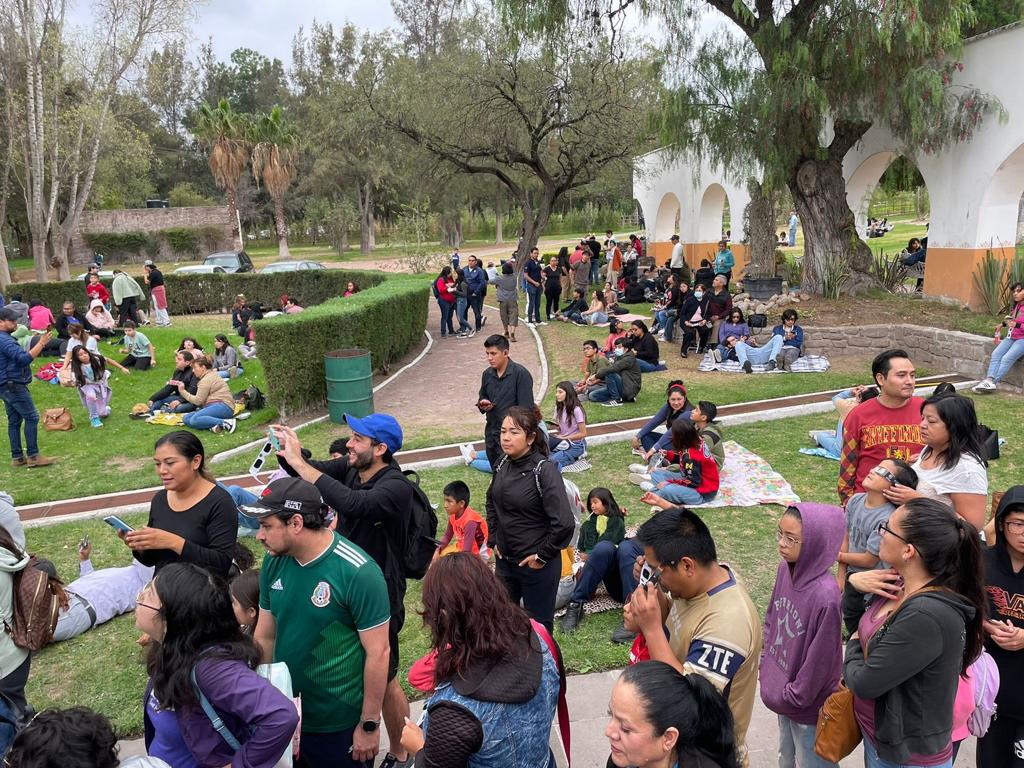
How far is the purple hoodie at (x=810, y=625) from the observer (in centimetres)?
279

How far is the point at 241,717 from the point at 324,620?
0.49m

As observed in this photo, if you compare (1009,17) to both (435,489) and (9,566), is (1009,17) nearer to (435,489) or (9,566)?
(435,489)

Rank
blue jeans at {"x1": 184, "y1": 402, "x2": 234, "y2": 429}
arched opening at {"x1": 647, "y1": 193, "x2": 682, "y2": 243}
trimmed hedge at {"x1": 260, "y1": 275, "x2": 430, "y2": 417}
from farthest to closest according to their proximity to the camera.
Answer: arched opening at {"x1": 647, "y1": 193, "x2": 682, "y2": 243}, blue jeans at {"x1": 184, "y1": 402, "x2": 234, "y2": 429}, trimmed hedge at {"x1": 260, "y1": 275, "x2": 430, "y2": 417}

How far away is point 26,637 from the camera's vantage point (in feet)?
11.2

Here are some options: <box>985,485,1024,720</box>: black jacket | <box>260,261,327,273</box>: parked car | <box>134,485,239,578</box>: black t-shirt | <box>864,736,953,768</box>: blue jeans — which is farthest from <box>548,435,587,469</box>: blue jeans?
<box>260,261,327,273</box>: parked car

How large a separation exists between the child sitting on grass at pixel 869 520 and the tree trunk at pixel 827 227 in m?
12.3

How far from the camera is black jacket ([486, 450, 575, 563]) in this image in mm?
3875

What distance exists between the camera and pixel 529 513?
3.94m

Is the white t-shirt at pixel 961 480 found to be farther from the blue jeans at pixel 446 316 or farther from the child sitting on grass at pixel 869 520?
the blue jeans at pixel 446 316

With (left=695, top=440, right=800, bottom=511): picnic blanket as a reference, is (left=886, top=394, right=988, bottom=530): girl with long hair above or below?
above

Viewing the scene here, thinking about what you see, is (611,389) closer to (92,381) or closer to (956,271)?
(956,271)

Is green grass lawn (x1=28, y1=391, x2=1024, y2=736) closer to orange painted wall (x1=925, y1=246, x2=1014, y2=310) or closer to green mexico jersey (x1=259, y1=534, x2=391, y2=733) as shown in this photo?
green mexico jersey (x1=259, y1=534, x2=391, y2=733)

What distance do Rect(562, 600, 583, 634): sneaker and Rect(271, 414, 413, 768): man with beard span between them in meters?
1.57

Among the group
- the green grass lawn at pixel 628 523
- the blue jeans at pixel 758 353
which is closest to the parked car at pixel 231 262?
the green grass lawn at pixel 628 523
